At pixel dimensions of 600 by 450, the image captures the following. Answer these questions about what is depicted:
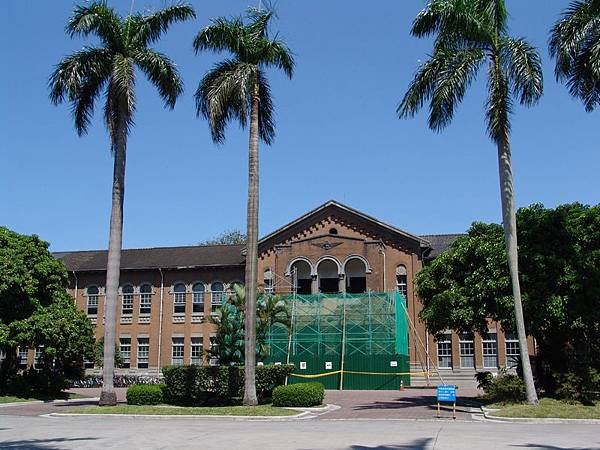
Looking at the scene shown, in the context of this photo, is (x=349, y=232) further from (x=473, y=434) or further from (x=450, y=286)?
(x=473, y=434)

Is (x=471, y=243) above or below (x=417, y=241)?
below

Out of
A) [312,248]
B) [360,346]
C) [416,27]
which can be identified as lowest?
[360,346]

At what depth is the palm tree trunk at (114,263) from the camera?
25.3 metres

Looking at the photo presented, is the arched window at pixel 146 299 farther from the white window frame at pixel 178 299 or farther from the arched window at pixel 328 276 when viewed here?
the arched window at pixel 328 276

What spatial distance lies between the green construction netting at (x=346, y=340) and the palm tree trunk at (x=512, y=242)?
636 inches

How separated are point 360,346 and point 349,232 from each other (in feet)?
33.1

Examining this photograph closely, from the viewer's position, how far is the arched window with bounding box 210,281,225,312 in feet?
163

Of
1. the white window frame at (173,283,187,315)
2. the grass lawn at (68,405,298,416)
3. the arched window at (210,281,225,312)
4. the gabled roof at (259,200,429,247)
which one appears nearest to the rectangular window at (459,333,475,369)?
the gabled roof at (259,200,429,247)

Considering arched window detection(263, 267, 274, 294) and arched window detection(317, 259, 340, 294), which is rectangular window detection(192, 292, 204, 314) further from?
arched window detection(317, 259, 340, 294)

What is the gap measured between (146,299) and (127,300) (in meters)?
1.67

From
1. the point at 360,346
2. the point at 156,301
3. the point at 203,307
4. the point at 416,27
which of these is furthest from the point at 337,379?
the point at 416,27

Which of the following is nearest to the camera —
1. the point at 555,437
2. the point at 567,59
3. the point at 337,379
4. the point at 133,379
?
the point at 555,437

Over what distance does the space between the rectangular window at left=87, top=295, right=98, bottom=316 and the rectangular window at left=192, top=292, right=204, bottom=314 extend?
8.27 metres

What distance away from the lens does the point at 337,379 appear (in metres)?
39.1
